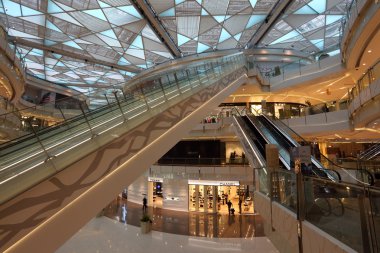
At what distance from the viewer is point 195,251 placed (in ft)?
46.4

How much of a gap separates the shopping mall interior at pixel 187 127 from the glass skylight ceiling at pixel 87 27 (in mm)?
180

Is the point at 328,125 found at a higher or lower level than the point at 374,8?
lower

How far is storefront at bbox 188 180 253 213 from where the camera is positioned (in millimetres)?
24602

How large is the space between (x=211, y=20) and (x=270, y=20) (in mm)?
5499

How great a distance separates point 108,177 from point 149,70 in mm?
32240

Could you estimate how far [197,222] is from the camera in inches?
816

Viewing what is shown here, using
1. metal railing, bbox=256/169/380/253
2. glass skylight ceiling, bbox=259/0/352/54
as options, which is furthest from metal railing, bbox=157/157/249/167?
metal railing, bbox=256/169/380/253

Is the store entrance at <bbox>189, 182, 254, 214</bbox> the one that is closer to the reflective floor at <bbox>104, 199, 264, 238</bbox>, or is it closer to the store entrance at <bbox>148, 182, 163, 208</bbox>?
the reflective floor at <bbox>104, 199, 264, 238</bbox>

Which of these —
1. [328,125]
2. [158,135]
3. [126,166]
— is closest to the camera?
[126,166]

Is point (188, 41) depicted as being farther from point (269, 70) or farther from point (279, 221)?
point (279, 221)

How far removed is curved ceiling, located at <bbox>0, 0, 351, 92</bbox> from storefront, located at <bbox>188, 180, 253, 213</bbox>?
1546 cm

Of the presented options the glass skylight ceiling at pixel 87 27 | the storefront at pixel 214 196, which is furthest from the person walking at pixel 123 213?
the glass skylight ceiling at pixel 87 27

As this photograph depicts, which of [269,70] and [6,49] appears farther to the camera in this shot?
[269,70]

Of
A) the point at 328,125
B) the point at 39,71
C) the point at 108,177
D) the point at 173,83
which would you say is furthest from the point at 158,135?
the point at 39,71
